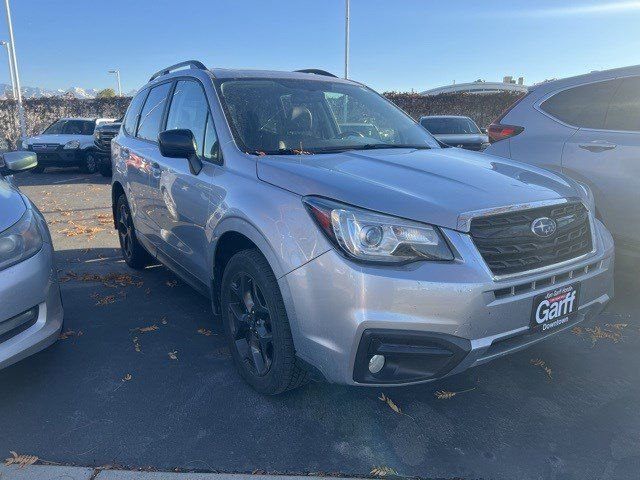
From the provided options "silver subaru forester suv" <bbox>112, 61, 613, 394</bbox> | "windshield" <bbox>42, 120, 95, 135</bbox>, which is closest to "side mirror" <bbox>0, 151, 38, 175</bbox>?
"silver subaru forester suv" <bbox>112, 61, 613, 394</bbox>

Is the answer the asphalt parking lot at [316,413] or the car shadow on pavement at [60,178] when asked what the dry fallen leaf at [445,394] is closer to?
the asphalt parking lot at [316,413]

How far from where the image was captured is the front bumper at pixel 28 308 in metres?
2.58

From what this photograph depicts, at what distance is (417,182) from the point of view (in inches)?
95.4

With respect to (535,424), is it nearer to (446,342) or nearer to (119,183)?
(446,342)

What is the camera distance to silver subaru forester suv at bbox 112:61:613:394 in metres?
2.09

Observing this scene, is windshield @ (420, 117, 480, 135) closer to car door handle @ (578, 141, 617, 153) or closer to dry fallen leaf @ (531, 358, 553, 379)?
car door handle @ (578, 141, 617, 153)

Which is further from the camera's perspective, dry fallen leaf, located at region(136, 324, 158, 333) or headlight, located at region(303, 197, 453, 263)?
dry fallen leaf, located at region(136, 324, 158, 333)

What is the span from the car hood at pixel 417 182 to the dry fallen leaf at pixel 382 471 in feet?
3.60

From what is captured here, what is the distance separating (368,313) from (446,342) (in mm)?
351

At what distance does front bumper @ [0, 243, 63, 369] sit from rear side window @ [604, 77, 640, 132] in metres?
4.18

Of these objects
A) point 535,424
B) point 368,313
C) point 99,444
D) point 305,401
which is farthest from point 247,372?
point 535,424

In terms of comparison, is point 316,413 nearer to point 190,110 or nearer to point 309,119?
point 309,119

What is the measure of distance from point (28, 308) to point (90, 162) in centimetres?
1303

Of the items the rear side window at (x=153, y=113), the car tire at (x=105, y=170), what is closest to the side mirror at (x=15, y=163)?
the rear side window at (x=153, y=113)
